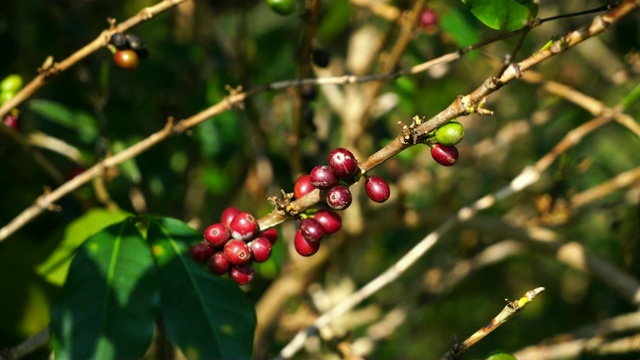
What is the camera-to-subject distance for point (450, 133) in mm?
1045

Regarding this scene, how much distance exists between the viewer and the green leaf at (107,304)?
3.76 ft

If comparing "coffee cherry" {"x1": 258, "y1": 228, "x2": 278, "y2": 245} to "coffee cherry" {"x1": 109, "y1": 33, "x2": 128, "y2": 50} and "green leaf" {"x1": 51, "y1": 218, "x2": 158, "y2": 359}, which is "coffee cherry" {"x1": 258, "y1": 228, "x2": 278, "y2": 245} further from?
"coffee cherry" {"x1": 109, "y1": 33, "x2": 128, "y2": 50}

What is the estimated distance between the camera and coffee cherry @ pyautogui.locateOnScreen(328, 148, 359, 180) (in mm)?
1089

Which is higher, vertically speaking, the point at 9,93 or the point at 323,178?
the point at 9,93

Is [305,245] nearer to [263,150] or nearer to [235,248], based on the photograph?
[235,248]

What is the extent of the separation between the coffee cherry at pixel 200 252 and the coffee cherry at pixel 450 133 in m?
0.50

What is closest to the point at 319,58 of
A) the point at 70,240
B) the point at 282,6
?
the point at 282,6

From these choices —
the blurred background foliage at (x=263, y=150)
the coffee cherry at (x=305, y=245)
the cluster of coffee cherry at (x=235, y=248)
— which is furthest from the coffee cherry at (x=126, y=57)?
the coffee cherry at (x=305, y=245)

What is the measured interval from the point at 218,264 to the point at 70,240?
63 centimetres

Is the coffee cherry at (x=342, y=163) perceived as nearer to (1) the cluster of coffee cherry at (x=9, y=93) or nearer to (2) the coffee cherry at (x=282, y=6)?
(2) the coffee cherry at (x=282, y=6)

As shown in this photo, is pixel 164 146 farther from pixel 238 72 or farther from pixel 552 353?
pixel 552 353

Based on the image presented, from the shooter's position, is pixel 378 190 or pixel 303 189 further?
pixel 303 189

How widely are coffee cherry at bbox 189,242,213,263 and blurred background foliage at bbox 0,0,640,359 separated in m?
0.39

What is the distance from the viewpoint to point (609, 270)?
1913mm
